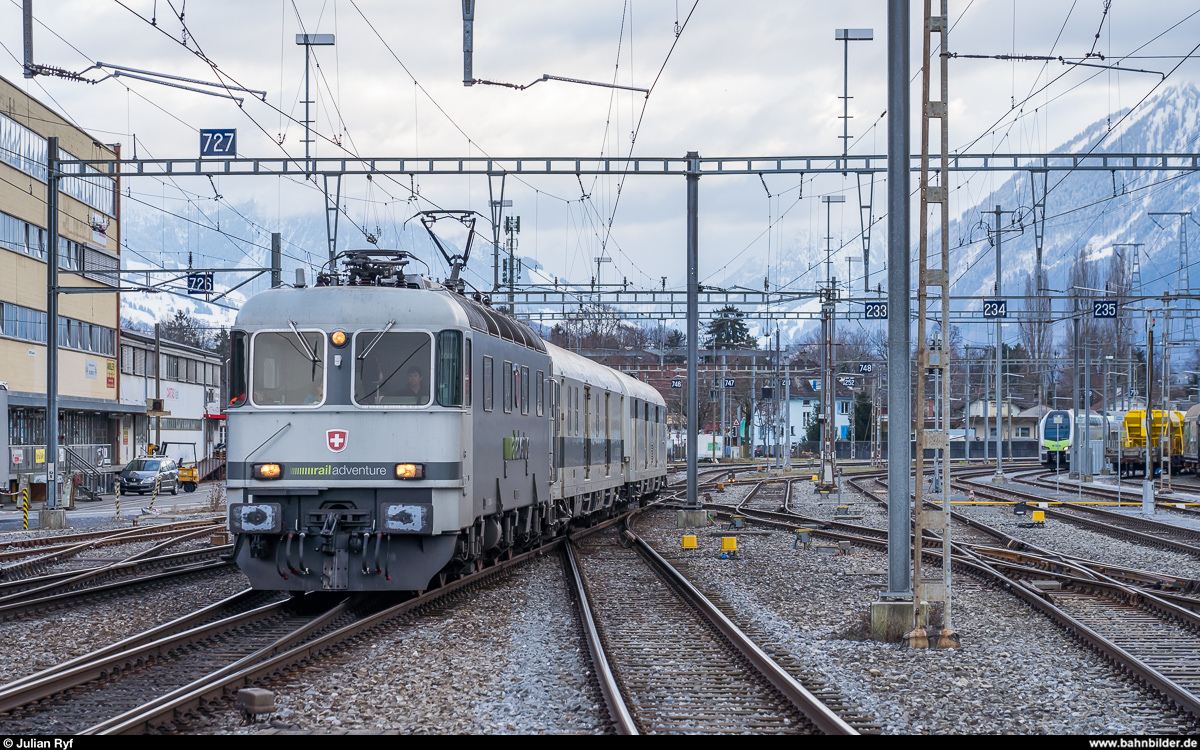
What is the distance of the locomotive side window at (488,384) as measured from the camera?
1390cm

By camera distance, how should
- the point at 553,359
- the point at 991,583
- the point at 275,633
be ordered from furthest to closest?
the point at 553,359
the point at 991,583
the point at 275,633

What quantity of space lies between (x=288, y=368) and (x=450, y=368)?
→ 5.54 feet

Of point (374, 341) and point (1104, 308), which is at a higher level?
point (1104, 308)

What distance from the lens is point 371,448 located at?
40.5 feet

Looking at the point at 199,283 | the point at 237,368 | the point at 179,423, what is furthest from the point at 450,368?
the point at 179,423

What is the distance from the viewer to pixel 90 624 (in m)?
11.7

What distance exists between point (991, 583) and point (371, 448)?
25.7 feet

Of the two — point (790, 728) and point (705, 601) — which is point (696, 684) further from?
point (705, 601)

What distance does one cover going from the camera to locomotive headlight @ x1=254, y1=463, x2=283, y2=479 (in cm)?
1237

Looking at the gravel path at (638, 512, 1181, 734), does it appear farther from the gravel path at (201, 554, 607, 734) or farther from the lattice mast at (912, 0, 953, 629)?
the gravel path at (201, 554, 607, 734)

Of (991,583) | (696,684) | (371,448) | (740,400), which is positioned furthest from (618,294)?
(740,400)

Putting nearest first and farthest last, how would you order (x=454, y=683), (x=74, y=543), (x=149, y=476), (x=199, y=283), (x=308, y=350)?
(x=454, y=683) < (x=308, y=350) < (x=74, y=543) < (x=199, y=283) < (x=149, y=476)

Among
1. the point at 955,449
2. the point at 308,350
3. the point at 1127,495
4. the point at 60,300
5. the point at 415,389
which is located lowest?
the point at 955,449

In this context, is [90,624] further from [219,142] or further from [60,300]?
[60,300]
